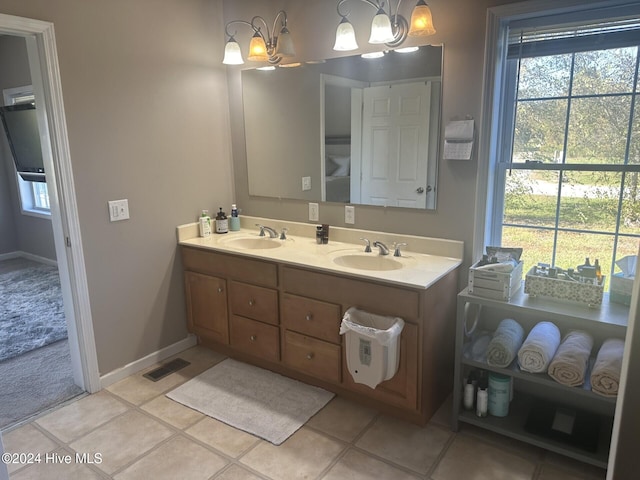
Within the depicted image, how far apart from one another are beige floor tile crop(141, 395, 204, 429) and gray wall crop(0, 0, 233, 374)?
0.45m

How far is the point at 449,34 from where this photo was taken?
239 cm

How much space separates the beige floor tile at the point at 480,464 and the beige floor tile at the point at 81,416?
176 centimetres

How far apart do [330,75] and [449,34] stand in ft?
2.55

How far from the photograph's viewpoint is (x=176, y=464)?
6.94ft

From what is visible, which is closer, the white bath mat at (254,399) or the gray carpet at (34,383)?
the white bath mat at (254,399)

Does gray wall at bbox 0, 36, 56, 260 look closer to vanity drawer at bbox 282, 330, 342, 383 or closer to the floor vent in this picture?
the floor vent

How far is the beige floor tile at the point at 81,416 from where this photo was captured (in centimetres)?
237

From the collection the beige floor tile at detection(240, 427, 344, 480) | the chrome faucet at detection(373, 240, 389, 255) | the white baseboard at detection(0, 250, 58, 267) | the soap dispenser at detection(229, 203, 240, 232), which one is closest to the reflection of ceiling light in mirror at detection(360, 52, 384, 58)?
the chrome faucet at detection(373, 240, 389, 255)

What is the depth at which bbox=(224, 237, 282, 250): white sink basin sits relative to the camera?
3.10 metres

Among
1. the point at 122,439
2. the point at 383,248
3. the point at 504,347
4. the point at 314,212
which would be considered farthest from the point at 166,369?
the point at 504,347

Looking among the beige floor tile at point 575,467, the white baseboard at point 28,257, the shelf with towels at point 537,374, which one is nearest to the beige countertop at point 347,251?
the shelf with towels at point 537,374

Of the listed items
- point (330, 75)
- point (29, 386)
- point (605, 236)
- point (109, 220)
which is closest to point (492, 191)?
point (605, 236)

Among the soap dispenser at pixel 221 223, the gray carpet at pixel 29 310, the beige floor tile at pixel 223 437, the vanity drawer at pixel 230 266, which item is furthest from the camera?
the gray carpet at pixel 29 310

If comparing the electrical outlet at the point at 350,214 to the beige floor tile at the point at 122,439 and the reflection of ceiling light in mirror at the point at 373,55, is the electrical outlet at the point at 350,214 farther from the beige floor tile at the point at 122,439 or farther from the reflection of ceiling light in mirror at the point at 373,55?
the beige floor tile at the point at 122,439
